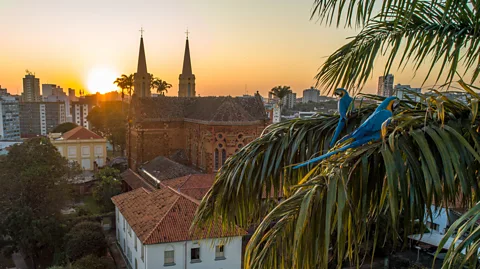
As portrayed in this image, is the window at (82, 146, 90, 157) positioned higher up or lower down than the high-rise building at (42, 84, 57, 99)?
lower down

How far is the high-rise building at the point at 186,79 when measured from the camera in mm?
41938

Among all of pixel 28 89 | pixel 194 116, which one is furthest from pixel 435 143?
pixel 28 89

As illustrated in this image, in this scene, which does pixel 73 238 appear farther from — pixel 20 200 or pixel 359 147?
pixel 359 147

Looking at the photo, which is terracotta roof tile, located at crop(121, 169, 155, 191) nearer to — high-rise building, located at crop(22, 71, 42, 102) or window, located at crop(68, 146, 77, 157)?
window, located at crop(68, 146, 77, 157)

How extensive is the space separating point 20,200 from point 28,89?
360ft

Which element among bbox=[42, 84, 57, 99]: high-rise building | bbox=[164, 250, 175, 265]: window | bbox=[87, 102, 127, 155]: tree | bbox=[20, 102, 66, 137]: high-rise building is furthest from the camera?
bbox=[42, 84, 57, 99]: high-rise building

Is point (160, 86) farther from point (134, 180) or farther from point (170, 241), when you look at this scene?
point (170, 241)

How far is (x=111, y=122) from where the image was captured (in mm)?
53875

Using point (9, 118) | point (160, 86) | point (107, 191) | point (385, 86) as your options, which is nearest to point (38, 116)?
point (9, 118)

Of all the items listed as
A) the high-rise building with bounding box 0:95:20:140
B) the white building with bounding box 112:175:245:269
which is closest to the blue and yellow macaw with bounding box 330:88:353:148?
the white building with bounding box 112:175:245:269

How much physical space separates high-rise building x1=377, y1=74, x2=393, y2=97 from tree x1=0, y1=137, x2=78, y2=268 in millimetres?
19971

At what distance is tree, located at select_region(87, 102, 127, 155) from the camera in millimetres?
52469

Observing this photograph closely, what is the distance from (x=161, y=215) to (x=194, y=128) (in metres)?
14.7

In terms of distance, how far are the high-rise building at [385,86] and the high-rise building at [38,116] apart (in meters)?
97.6
